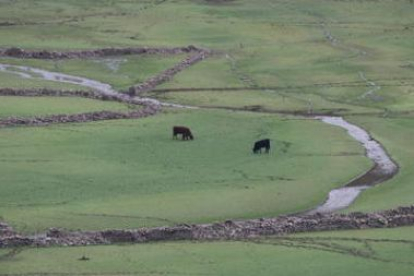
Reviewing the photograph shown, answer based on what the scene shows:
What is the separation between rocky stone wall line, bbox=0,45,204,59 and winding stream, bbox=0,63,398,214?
365cm

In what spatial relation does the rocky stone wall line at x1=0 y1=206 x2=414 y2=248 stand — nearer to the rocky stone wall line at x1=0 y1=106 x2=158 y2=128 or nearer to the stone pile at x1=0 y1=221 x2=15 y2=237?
the stone pile at x1=0 y1=221 x2=15 y2=237

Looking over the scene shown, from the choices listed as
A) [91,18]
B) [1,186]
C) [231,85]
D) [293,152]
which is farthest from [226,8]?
[1,186]

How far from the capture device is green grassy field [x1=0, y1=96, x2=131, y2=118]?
59.0m

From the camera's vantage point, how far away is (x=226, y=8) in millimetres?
111312

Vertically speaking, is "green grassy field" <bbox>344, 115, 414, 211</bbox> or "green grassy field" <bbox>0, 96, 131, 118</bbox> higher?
"green grassy field" <bbox>0, 96, 131, 118</bbox>

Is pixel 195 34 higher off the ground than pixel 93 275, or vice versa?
pixel 195 34

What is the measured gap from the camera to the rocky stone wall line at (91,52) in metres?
83.0

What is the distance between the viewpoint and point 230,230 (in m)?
36.6

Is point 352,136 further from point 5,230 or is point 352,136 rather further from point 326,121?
point 5,230

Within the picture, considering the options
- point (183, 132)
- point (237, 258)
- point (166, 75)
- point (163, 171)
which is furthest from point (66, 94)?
point (237, 258)

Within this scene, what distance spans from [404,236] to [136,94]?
1410 inches

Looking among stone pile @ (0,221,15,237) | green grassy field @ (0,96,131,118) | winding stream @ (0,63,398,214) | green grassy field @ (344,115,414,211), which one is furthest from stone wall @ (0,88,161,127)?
stone pile @ (0,221,15,237)

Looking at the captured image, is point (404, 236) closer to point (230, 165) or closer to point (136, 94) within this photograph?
point (230, 165)

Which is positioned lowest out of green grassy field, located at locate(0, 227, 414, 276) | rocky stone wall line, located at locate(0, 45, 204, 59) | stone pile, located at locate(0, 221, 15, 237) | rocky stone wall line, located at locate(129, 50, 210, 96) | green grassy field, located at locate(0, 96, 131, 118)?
green grassy field, located at locate(0, 227, 414, 276)
